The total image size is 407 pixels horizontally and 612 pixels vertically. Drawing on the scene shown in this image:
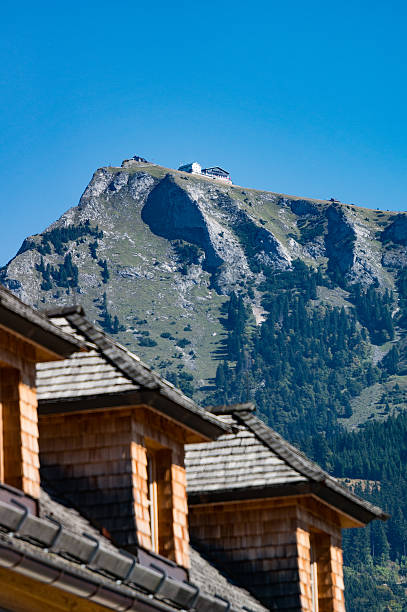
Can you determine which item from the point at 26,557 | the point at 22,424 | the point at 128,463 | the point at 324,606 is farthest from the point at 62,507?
the point at 324,606

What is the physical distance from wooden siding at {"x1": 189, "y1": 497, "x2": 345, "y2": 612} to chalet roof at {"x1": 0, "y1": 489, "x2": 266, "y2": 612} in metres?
5.10

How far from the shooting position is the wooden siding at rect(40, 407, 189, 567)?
20125 millimetres

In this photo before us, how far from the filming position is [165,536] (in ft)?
69.4

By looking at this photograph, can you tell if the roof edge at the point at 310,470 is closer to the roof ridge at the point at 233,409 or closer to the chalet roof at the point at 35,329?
the roof ridge at the point at 233,409

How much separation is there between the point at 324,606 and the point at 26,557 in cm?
1316

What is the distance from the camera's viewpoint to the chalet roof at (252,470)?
80.1ft

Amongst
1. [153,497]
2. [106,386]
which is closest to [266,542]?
[153,497]

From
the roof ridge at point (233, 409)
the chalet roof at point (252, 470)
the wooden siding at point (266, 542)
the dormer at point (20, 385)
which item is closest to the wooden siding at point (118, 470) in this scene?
the dormer at point (20, 385)

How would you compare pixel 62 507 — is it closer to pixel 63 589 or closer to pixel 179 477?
pixel 179 477

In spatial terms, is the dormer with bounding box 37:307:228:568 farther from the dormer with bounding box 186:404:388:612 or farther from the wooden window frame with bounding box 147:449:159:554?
the dormer with bounding box 186:404:388:612

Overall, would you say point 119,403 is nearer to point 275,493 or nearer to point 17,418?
point 17,418

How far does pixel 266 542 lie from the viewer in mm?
25141

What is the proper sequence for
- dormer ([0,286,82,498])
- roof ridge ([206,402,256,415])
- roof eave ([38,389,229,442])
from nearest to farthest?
dormer ([0,286,82,498])
roof eave ([38,389,229,442])
roof ridge ([206,402,256,415])

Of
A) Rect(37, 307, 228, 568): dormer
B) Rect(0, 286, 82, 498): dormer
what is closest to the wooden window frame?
Rect(37, 307, 228, 568): dormer
